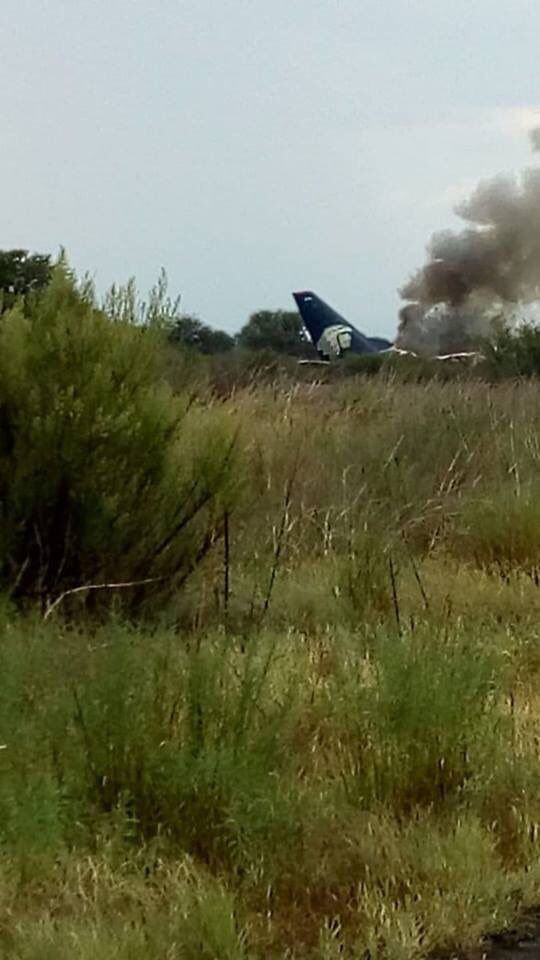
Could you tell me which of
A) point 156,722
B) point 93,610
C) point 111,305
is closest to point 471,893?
point 156,722

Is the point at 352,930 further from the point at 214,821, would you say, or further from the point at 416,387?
the point at 416,387

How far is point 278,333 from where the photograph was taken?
55.5 m

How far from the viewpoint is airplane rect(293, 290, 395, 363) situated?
45.9 m

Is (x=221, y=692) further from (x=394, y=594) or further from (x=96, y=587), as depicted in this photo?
(x=394, y=594)

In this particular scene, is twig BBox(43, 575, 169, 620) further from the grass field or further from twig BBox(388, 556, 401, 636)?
twig BBox(388, 556, 401, 636)

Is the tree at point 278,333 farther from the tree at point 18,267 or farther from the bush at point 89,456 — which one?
→ the bush at point 89,456

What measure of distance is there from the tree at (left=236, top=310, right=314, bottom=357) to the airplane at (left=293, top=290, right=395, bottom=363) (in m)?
0.88

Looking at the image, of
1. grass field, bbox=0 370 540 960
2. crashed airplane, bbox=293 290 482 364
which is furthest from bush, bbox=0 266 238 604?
crashed airplane, bbox=293 290 482 364

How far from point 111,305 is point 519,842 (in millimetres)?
4418

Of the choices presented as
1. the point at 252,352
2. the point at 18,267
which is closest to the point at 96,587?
the point at 18,267

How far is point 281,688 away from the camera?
598cm

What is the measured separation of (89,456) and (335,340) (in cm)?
3895

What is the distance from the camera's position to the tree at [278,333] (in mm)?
51222

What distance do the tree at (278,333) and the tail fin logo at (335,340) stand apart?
1.04 meters
